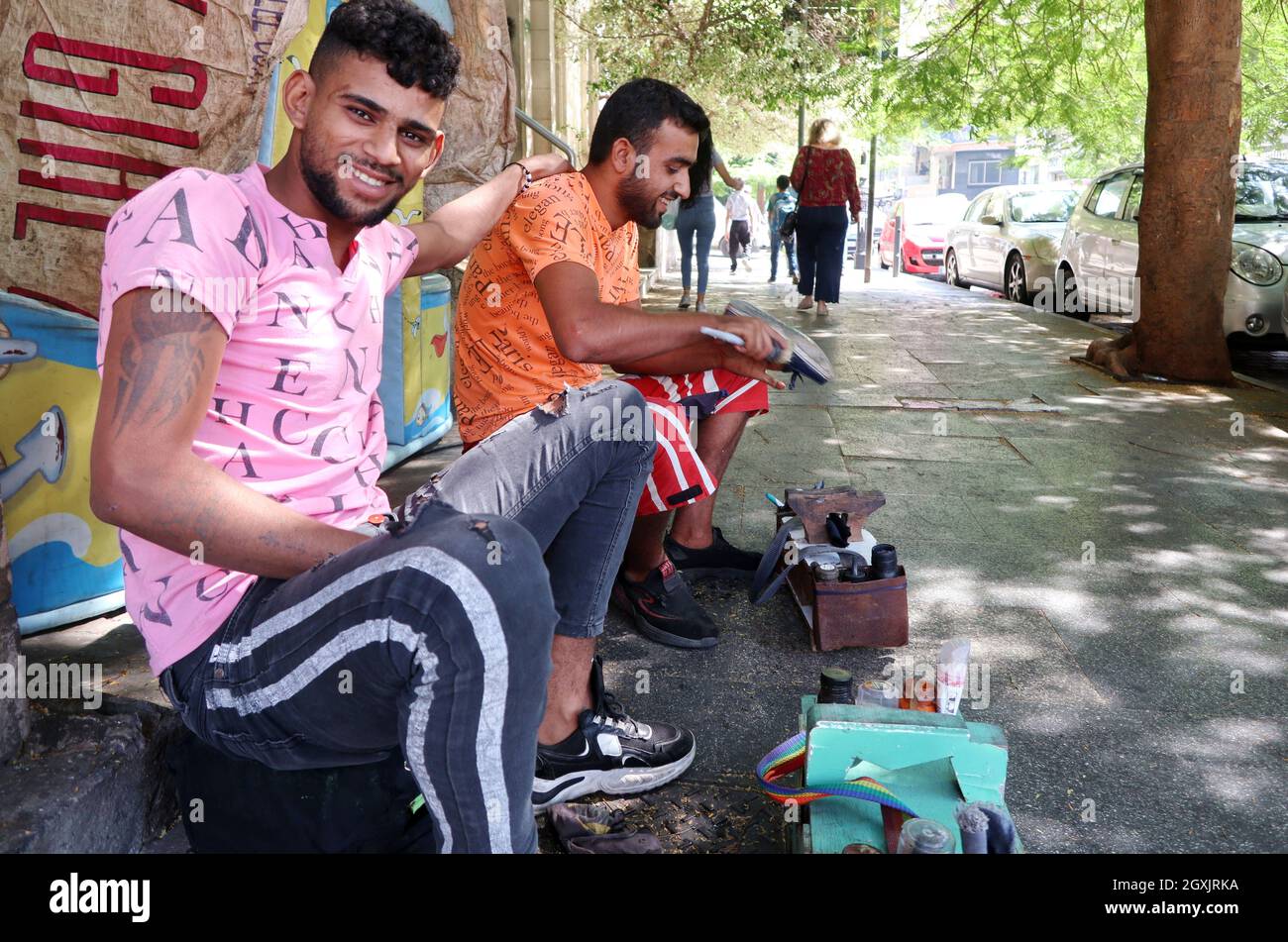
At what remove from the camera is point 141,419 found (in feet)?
5.15

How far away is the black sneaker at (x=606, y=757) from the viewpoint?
8.11 ft

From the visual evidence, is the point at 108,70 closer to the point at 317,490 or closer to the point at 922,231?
the point at 317,490

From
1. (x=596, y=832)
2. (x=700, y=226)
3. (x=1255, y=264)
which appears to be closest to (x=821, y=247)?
(x=700, y=226)

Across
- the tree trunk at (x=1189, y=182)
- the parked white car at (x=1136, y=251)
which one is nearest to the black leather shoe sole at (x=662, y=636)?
the tree trunk at (x=1189, y=182)

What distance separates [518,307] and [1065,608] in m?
2.11

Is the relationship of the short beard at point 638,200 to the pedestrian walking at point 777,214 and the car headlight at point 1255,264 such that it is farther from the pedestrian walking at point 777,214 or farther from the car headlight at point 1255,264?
the pedestrian walking at point 777,214

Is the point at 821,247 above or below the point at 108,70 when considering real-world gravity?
below

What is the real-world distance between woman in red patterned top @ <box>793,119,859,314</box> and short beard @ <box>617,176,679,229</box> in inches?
318

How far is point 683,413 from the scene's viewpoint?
3400 mm

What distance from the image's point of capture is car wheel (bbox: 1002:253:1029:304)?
14.4m

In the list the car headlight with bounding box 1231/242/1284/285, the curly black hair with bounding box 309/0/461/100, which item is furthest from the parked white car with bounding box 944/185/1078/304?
the curly black hair with bounding box 309/0/461/100

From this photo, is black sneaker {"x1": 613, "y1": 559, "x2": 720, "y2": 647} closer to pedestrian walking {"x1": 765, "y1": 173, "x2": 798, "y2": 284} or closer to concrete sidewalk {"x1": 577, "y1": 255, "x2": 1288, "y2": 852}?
concrete sidewalk {"x1": 577, "y1": 255, "x2": 1288, "y2": 852}

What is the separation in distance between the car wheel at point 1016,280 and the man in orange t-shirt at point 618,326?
39.4 feet
